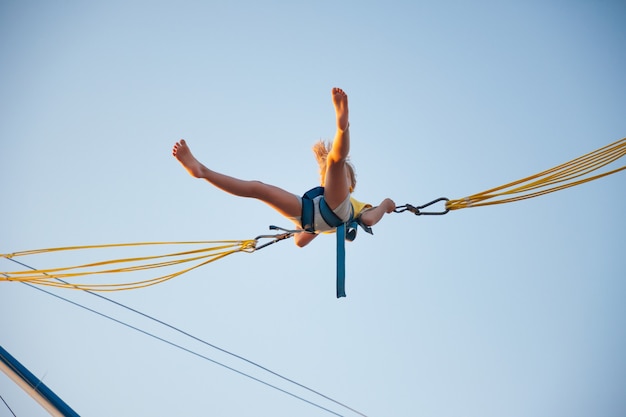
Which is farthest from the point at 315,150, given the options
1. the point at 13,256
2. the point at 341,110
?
the point at 13,256

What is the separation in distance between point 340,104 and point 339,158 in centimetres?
43

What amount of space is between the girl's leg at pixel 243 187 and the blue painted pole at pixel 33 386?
154cm

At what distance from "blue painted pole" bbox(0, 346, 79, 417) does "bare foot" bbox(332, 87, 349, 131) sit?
7.63 feet

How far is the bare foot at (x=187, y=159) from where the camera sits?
3.66m

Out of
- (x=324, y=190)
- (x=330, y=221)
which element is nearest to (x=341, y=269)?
(x=330, y=221)

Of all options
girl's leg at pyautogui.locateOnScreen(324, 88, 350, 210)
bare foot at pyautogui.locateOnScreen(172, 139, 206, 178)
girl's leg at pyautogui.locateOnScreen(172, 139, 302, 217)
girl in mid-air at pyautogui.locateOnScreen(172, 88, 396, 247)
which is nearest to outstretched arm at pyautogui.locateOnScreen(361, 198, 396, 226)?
girl in mid-air at pyautogui.locateOnScreen(172, 88, 396, 247)

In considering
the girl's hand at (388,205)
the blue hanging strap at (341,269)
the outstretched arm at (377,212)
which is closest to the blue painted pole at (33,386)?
the blue hanging strap at (341,269)

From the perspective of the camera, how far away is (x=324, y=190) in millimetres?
4312

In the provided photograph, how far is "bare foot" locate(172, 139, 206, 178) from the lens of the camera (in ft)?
12.0

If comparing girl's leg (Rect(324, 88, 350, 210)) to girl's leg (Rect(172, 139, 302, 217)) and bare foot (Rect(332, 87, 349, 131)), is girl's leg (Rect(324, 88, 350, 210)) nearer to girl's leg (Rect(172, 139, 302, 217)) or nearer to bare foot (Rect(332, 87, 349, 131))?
bare foot (Rect(332, 87, 349, 131))

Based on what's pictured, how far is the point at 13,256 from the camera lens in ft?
15.3

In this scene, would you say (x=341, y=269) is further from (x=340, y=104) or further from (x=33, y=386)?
(x=33, y=386)

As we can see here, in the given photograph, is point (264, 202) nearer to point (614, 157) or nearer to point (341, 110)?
point (341, 110)

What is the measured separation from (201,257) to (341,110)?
140 cm
